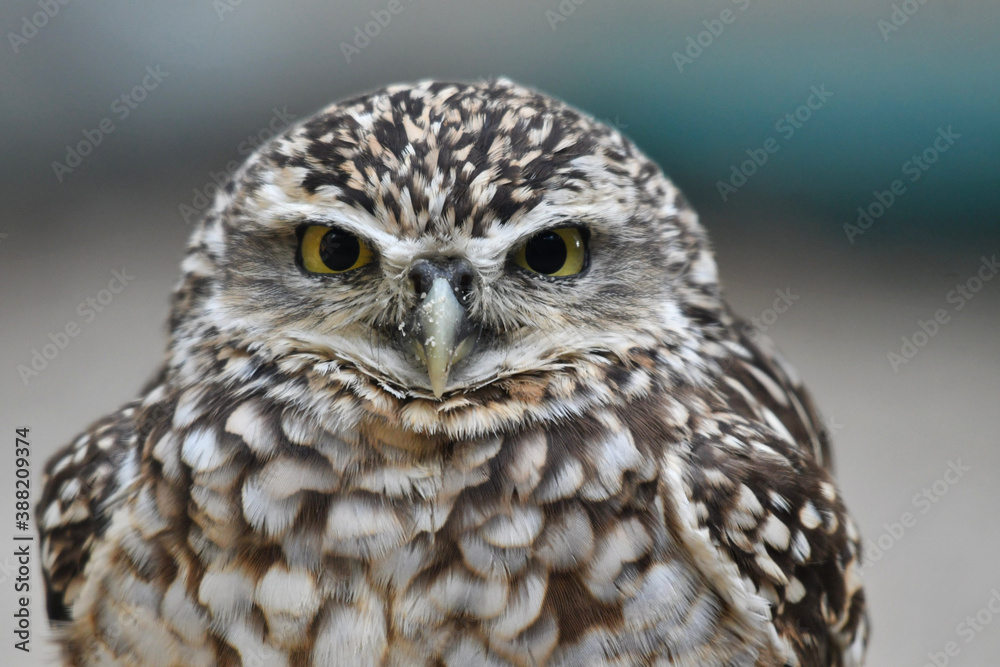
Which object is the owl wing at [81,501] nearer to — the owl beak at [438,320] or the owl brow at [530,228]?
the owl beak at [438,320]

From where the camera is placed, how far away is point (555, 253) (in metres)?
1.52

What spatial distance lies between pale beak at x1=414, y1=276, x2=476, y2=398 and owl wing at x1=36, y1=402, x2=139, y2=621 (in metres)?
0.67

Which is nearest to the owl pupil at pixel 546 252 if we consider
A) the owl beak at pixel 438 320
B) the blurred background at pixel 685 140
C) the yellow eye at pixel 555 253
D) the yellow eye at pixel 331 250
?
the yellow eye at pixel 555 253

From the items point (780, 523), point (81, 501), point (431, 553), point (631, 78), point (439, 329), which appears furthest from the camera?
point (631, 78)

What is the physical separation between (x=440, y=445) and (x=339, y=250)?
36cm

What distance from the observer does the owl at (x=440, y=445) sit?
146 cm

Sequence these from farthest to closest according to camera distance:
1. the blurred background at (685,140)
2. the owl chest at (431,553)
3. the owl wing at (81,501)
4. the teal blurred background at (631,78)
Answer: the teal blurred background at (631,78) < the blurred background at (685,140) < the owl wing at (81,501) < the owl chest at (431,553)

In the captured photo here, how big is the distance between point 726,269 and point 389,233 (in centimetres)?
404

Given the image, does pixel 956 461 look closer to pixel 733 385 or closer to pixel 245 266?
pixel 733 385

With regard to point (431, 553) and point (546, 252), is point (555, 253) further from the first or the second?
point (431, 553)

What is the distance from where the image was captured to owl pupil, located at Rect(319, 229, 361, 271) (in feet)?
4.83

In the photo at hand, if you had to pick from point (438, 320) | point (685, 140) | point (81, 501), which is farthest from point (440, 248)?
point (685, 140)

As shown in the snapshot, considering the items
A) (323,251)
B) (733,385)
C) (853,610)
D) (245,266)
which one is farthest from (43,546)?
(853,610)

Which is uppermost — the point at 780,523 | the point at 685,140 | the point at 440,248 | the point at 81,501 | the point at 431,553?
the point at 685,140
